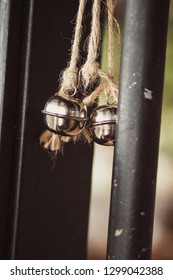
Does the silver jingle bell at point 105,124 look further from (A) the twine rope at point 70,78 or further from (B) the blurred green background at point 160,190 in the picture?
(B) the blurred green background at point 160,190

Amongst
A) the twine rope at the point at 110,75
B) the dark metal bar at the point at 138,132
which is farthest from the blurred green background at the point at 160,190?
the dark metal bar at the point at 138,132

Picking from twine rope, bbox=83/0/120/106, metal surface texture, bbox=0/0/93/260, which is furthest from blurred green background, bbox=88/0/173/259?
twine rope, bbox=83/0/120/106

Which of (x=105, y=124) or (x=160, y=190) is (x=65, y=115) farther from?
(x=160, y=190)

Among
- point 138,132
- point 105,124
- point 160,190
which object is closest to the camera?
point 138,132

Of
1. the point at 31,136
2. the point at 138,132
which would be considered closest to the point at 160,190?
the point at 31,136

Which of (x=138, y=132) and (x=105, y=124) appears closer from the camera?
(x=138, y=132)
